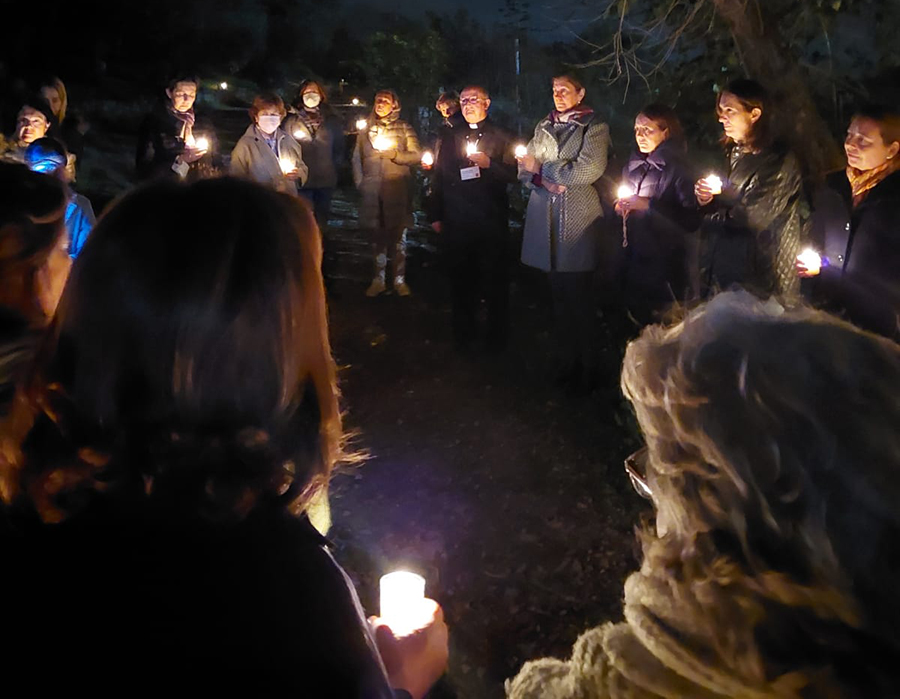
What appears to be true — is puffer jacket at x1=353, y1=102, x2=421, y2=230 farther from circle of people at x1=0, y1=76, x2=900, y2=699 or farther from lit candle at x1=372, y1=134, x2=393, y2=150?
circle of people at x1=0, y1=76, x2=900, y2=699

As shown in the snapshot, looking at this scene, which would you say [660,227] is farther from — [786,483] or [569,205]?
[786,483]

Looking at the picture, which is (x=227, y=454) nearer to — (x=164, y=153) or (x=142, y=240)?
(x=142, y=240)

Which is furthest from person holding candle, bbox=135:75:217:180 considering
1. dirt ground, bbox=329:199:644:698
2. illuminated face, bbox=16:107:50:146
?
dirt ground, bbox=329:199:644:698

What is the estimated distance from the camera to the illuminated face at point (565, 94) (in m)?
5.29

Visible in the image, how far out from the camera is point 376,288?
845cm

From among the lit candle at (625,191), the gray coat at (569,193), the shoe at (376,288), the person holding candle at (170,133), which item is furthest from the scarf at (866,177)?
the shoe at (376,288)

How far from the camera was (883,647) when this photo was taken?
104 cm

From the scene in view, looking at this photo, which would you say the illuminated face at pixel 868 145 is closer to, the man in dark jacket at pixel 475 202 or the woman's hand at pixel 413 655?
the man in dark jacket at pixel 475 202

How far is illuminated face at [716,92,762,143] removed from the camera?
439 centimetres

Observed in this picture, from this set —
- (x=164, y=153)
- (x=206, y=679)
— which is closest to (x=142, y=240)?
(x=206, y=679)

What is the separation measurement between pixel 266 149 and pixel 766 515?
6618 millimetres

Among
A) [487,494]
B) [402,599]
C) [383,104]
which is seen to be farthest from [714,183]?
[383,104]

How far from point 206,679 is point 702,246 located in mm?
4284

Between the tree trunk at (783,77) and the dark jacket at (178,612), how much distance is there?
551 centimetres
